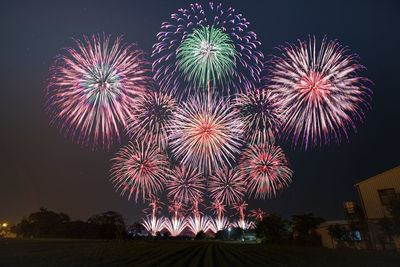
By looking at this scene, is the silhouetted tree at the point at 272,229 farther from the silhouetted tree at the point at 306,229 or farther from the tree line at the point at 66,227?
the tree line at the point at 66,227

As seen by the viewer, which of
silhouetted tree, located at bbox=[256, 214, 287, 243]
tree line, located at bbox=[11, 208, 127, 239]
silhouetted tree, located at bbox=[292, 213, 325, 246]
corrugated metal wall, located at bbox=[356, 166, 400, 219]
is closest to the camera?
corrugated metal wall, located at bbox=[356, 166, 400, 219]

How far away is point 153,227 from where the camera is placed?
96688mm

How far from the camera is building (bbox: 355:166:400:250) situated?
4399cm

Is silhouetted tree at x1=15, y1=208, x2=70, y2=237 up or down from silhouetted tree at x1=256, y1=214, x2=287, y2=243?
up

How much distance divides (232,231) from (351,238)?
467ft

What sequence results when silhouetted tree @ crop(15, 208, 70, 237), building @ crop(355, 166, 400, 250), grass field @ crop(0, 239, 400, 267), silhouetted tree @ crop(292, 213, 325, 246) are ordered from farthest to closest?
silhouetted tree @ crop(15, 208, 70, 237) < silhouetted tree @ crop(292, 213, 325, 246) < building @ crop(355, 166, 400, 250) < grass field @ crop(0, 239, 400, 267)

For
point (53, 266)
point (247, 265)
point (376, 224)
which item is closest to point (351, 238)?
point (376, 224)

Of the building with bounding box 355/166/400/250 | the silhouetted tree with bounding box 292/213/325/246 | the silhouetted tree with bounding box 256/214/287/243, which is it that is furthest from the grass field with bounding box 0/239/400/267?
the silhouetted tree with bounding box 256/214/287/243

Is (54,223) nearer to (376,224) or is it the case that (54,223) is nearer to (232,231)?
(232,231)

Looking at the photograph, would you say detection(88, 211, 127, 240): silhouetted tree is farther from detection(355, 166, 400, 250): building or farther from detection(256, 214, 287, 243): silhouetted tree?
detection(355, 166, 400, 250): building

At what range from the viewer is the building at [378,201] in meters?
44.0

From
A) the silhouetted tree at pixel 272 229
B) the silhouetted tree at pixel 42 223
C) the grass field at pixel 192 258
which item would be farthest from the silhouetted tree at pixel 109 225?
the grass field at pixel 192 258

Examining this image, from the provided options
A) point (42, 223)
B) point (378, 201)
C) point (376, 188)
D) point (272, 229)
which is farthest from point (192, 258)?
point (42, 223)

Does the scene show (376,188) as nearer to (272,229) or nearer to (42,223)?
(272,229)
